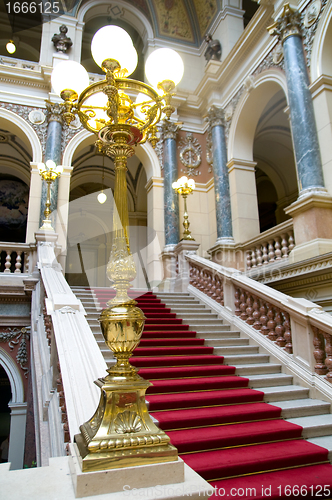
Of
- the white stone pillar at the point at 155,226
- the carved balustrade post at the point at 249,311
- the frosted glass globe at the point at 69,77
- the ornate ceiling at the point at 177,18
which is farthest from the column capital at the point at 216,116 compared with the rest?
the frosted glass globe at the point at 69,77

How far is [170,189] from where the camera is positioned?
435 inches

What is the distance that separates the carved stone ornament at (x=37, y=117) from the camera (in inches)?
417

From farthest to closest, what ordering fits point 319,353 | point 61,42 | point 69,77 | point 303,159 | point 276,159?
point 276,159 < point 61,42 < point 303,159 < point 319,353 < point 69,77

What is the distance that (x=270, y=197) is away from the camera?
1639 cm

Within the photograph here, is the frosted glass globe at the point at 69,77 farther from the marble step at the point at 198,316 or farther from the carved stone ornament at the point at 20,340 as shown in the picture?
the carved stone ornament at the point at 20,340

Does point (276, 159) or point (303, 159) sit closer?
point (303, 159)

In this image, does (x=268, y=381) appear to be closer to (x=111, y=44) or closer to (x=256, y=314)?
(x=256, y=314)

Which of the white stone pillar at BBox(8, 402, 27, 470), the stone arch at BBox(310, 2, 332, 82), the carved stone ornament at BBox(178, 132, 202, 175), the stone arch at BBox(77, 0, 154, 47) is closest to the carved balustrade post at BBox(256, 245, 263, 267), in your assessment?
the stone arch at BBox(310, 2, 332, 82)

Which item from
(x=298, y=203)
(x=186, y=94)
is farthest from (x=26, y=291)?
(x=186, y=94)

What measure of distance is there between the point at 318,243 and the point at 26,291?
605 centimetres

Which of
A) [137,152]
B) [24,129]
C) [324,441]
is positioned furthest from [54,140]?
[324,441]

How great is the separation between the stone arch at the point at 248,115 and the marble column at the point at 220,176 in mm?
304

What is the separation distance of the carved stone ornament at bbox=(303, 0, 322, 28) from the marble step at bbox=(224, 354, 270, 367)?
6538 millimetres

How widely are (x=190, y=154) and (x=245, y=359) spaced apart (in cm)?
822
